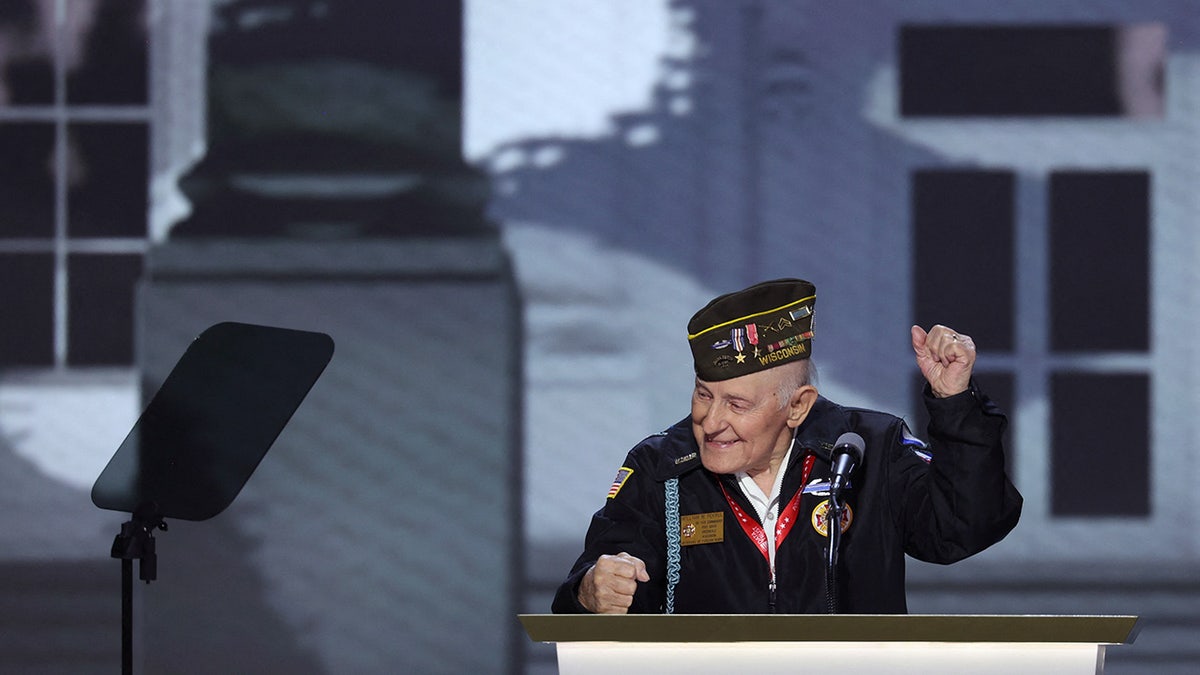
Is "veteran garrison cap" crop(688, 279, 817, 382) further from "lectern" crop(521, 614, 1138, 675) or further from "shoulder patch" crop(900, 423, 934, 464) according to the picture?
"lectern" crop(521, 614, 1138, 675)

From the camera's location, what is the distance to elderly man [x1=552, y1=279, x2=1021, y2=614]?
2.15 m

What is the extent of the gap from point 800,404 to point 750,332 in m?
0.15

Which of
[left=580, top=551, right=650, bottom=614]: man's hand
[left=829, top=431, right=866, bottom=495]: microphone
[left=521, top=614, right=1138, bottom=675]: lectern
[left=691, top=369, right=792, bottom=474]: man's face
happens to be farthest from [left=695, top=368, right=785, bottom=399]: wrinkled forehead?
[left=521, top=614, right=1138, bottom=675]: lectern

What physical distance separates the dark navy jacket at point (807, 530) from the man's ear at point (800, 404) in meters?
Result: 0.03

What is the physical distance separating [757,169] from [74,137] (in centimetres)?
203

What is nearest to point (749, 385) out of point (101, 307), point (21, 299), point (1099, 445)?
point (1099, 445)

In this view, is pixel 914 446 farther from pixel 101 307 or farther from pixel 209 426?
pixel 101 307

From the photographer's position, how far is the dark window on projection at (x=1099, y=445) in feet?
13.8

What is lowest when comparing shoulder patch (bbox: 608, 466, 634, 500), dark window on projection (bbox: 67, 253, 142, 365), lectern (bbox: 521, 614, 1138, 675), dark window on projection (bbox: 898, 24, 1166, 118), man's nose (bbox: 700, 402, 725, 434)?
lectern (bbox: 521, 614, 1138, 675)

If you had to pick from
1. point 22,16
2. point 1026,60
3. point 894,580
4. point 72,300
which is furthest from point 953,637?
point 22,16

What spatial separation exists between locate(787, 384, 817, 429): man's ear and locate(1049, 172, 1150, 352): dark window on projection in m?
2.29

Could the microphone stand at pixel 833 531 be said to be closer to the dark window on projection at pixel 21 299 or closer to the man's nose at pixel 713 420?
the man's nose at pixel 713 420

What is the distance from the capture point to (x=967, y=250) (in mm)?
4281

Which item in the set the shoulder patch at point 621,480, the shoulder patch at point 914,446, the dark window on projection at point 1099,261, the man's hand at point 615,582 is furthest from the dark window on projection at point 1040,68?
the man's hand at point 615,582
